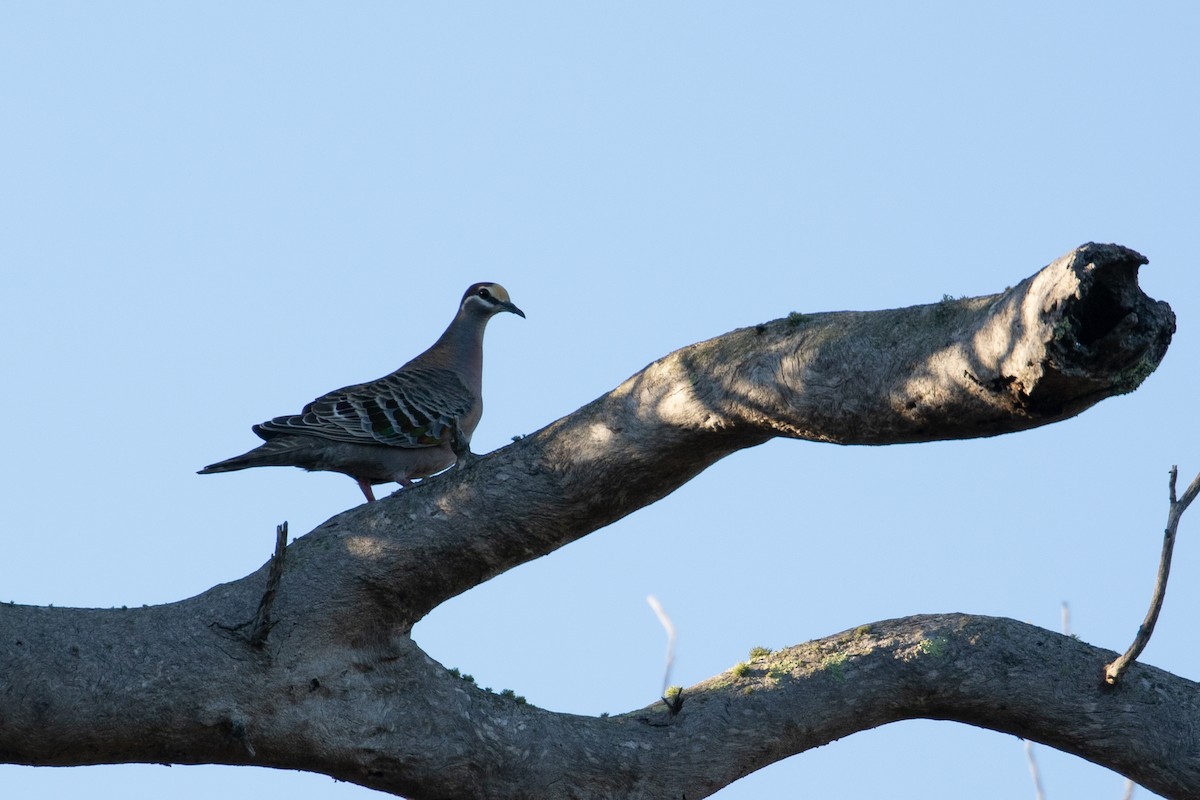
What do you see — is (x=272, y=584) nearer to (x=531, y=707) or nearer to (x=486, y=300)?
(x=531, y=707)

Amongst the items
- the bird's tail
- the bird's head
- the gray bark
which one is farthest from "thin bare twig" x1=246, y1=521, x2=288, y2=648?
the bird's head

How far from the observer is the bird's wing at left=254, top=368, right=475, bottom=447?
765 centimetres

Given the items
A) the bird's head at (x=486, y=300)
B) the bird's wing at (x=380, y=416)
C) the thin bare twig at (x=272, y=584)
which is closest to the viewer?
the thin bare twig at (x=272, y=584)

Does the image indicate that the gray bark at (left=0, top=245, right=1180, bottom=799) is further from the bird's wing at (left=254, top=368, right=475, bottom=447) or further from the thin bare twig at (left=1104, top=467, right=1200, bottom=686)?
the bird's wing at (left=254, top=368, right=475, bottom=447)

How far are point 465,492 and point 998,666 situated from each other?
197cm

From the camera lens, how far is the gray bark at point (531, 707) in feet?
14.6

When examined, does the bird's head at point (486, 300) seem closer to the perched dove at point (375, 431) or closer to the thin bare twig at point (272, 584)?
the perched dove at point (375, 431)

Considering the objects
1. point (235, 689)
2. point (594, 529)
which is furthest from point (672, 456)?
point (235, 689)

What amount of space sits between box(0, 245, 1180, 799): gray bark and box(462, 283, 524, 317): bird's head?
15.9 feet

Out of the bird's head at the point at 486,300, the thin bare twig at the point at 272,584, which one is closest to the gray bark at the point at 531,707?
the thin bare twig at the point at 272,584

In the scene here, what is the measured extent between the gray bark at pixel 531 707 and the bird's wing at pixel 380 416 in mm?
2533

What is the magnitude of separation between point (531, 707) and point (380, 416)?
3.30 m

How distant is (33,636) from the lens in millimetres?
4496

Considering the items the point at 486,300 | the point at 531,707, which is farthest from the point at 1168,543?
the point at 486,300
